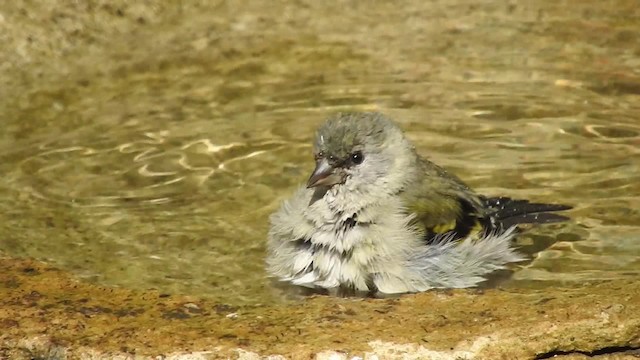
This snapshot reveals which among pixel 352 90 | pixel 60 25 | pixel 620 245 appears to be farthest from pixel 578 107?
pixel 60 25

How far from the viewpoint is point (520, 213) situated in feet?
19.1

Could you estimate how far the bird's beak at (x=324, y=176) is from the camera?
17.5 feet

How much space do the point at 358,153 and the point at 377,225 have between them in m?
0.39

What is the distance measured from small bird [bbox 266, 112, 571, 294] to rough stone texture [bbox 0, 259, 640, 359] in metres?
0.55

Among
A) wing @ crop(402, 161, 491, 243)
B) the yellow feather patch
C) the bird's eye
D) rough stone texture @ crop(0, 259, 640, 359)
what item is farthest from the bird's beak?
rough stone texture @ crop(0, 259, 640, 359)

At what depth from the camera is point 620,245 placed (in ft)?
18.4

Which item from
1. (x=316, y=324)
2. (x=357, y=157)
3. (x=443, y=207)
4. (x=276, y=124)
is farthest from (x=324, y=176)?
(x=276, y=124)

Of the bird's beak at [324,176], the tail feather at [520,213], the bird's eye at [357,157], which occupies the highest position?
the bird's eye at [357,157]

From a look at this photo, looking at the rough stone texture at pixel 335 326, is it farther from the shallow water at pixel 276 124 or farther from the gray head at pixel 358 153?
the gray head at pixel 358 153

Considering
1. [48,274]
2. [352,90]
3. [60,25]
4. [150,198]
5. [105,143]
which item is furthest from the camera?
[60,25]

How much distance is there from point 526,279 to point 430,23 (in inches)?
157

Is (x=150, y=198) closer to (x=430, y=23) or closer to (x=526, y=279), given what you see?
(x=526, y=279)

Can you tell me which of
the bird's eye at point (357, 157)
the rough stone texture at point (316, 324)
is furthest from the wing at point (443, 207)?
the rough stone texture at point (316, 324)

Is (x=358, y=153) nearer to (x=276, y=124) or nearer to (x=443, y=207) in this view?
(x=443, y=207)
